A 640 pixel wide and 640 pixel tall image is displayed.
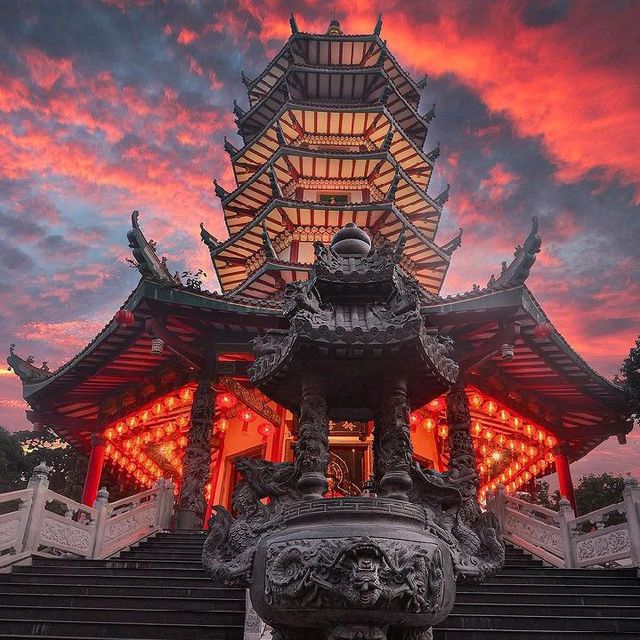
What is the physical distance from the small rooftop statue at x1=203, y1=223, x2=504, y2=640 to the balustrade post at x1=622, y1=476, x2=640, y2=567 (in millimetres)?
4581

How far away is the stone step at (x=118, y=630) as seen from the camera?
16.0 feet

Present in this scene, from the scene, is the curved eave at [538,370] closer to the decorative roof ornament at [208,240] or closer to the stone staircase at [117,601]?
the stone staircase at [117,601]

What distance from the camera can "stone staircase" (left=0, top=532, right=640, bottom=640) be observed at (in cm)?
504

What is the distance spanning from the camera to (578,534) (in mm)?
8172

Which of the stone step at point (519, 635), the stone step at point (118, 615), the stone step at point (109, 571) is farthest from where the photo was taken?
the stone step at point (109, 571)

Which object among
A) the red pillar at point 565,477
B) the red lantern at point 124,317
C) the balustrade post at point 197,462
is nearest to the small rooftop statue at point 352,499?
the balustrade post at point 197,462

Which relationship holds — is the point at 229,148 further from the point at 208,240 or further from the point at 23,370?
the point at 23,370

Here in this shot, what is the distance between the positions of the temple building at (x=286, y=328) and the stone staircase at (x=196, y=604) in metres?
1.94

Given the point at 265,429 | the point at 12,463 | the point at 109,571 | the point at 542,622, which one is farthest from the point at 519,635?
the point at 12,463

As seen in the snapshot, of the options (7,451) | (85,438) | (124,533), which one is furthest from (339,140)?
(7,451)

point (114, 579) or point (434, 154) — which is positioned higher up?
point (434, 154)

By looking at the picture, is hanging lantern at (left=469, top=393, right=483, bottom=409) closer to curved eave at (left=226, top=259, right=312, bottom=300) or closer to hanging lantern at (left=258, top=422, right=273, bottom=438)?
hanging lantern at (left=258, top=422, right=273, bottom=438)

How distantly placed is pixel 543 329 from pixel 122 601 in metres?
8.30

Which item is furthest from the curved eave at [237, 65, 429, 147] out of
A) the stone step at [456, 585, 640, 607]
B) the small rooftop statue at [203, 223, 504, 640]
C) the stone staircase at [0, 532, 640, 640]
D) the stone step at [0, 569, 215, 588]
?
the stone step at [456, 585, 640, 607]
